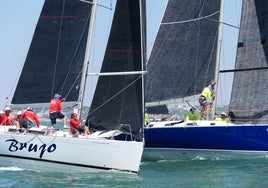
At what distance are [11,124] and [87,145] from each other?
13.2 ft

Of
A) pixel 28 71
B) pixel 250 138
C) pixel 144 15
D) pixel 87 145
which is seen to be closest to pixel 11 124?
pixel 28 71

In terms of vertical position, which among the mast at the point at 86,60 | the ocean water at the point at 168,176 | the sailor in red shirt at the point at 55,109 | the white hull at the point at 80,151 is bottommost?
the ocean water at the point at 168,176

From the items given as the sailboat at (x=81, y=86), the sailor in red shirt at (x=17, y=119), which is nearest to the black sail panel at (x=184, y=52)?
the sailboat at (x=81, y=86)

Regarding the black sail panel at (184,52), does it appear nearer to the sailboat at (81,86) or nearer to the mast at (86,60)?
the sailboat at (81,86)

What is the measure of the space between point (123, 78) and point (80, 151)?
2.84 m

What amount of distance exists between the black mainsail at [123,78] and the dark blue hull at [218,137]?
4.98 meters

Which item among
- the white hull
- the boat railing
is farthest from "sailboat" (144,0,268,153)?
the white hull

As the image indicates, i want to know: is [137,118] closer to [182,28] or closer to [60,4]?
[60,4]

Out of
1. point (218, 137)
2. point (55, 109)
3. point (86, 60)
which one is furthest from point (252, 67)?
point (55, 109)

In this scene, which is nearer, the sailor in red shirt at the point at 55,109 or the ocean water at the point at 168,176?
the ocean water at the point at 168,176

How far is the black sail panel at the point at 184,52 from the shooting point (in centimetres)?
2675

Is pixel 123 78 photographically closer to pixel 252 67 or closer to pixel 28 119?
pixel 28 119

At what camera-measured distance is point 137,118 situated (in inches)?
747

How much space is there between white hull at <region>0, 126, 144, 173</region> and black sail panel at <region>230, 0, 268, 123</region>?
705 centimetres
